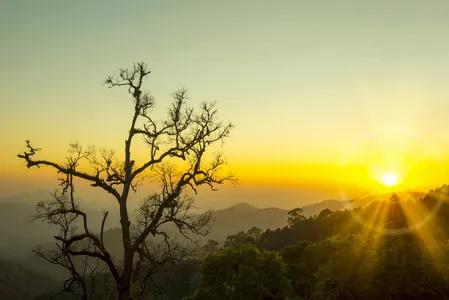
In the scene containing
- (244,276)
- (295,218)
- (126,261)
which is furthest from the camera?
(295,218)

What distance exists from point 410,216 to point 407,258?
75.8 meters

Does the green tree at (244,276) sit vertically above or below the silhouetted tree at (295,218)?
below

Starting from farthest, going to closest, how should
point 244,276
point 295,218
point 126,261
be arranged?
1. point 295,218
2. point 244,276
3. point 126,261

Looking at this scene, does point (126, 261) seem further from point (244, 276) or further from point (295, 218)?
point (295, 218)

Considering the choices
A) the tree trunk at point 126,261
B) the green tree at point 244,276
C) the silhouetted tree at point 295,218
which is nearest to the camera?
the tree trunk at point 126,261

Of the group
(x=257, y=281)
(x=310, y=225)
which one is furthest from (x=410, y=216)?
(x=257, y=281)

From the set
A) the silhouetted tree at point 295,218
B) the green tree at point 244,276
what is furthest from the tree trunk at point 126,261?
the silhouetted tree at point 295,218

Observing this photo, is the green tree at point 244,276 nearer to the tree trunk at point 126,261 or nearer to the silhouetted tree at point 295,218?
the tree trunk at point 126,261

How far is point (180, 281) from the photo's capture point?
153875 mm

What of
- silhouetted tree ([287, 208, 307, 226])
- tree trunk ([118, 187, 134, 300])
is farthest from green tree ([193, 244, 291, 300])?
silhouetted tree ([287, 208, 307, 226])

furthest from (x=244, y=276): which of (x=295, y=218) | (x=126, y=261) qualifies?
(x=295, y=218)

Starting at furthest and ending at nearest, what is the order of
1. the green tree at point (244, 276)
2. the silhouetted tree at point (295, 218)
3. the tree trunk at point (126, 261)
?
the silhouetted tree at point (295, 218)
the green tree at point (244, 276)
the tree trunk at point (126, 261)

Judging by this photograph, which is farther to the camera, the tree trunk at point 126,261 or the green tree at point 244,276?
the green tree at point 244,276

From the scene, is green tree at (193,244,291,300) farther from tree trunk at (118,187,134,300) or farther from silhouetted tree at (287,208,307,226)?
silhouetted tree at (287,208,307,226)
